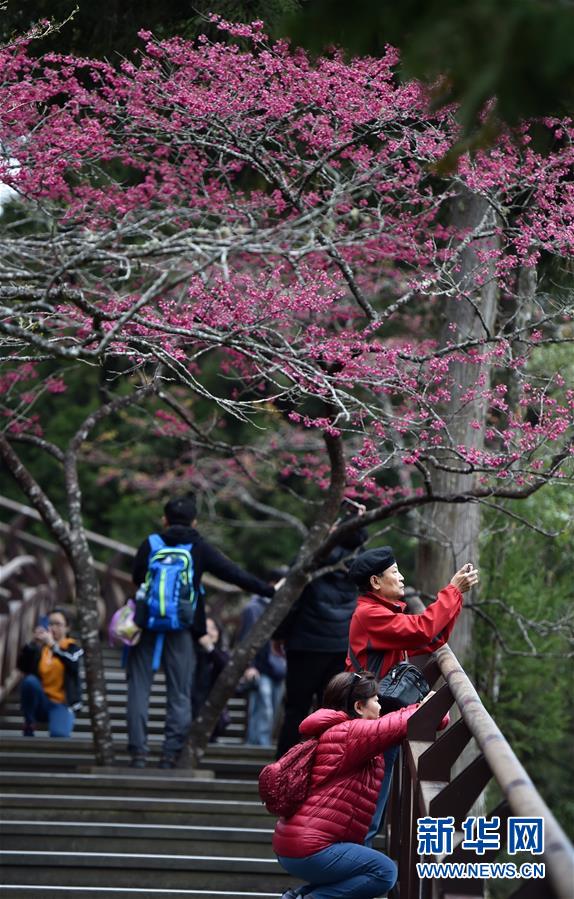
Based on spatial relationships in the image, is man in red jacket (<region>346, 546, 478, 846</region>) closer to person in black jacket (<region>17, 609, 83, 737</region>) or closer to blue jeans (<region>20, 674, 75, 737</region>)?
person in black jacket (<region>17, 609, 83, 737</region>)

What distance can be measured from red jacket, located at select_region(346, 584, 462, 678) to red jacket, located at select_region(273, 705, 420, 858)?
605 millimetres

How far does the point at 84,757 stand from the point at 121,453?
377 inches

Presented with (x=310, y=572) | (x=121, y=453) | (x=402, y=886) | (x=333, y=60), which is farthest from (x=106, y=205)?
(x=121, y=453)

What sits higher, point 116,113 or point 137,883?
point 116,113

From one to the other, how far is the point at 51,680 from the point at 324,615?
9.41 feet

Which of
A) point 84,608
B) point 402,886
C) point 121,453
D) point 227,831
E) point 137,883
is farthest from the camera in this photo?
point 121,453

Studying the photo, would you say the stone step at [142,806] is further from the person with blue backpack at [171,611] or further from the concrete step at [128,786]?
the person with blue backpack at [171,611]

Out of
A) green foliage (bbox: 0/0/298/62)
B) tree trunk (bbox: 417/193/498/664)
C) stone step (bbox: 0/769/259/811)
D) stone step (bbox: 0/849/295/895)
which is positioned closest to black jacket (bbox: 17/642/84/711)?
stone step (bbox: 0/769/259/811)

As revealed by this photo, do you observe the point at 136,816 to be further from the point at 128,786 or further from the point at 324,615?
the point at 324,615

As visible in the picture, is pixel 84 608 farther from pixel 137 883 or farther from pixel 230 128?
pixel 230 128

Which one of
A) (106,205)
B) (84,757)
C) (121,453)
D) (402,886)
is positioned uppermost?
(121,453)

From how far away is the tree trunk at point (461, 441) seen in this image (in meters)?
8.22

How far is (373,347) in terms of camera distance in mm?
6965

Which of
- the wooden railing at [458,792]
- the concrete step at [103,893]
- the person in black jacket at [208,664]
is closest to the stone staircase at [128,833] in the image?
the concrete step at [103,893]
